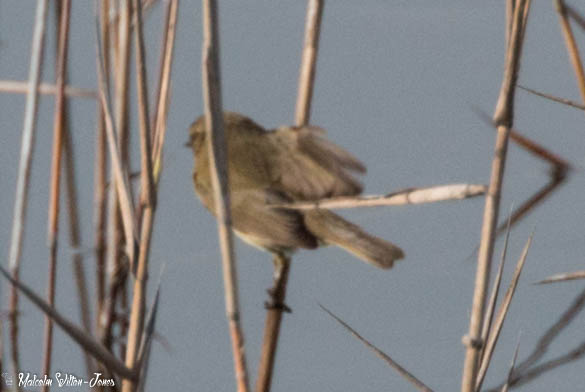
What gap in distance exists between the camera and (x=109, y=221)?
171 centimetres

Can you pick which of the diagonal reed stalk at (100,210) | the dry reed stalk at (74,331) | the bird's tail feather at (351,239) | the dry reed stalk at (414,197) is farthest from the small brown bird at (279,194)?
the dry reed stalk at (74,331)

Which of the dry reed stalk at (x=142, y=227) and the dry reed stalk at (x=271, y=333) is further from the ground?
the dry reed stalk at (x=142, y=227)

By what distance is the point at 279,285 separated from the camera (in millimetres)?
1752

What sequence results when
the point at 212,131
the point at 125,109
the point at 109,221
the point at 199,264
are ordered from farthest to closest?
the point at 199,264 → the point at 109,221 → the point at 125,109 → the point at 212,131

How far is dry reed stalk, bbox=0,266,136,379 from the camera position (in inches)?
41.4

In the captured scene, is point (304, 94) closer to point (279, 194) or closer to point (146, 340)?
point (279, 194)

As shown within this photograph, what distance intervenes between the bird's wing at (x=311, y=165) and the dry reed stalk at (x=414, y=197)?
311mm

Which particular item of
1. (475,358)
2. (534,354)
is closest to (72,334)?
(475,358)

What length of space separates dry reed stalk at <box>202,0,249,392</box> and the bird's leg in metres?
0.48

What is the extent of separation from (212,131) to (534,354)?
0.94 metres

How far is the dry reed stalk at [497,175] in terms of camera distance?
1079 millimetres

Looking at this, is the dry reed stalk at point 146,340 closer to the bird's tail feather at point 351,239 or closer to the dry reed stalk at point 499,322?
the dry reed stalk at point 499,322

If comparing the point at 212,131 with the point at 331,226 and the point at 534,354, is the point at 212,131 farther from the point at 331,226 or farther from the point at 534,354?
the point at 534,354

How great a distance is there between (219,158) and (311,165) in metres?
0.57
